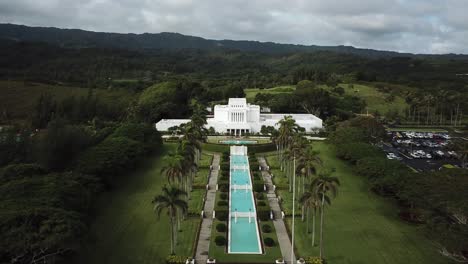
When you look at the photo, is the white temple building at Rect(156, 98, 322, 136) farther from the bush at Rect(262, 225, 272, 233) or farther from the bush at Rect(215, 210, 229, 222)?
the bush at Rect(262, 225, 272, 233)

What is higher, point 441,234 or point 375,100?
point 375,100

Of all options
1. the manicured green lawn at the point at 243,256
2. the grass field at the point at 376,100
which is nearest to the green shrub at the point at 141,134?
the manicured green lawn at the point at 243,256

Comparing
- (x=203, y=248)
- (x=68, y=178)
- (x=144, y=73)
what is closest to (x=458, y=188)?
(x=203, y=248)

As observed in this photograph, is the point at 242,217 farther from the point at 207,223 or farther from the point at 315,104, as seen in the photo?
the point at 315,104

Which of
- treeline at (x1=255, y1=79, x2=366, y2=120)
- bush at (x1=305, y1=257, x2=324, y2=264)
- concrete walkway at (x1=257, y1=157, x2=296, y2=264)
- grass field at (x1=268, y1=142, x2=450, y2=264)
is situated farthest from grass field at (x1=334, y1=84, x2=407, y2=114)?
bush at (x1=305, y1=257, x2=324, y2=264)

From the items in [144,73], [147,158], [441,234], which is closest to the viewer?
[441,234]

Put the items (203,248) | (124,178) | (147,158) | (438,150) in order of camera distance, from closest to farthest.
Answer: (203,248), (124,178), (147,158), (438,150)

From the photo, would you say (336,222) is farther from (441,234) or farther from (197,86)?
(197,86)
